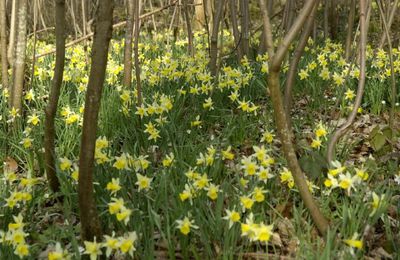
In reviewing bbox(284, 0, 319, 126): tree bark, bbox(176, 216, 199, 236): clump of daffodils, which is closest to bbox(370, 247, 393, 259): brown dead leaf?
bbox(176, 216, 199, 236): clump of daffodils

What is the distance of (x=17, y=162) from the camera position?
128 inches

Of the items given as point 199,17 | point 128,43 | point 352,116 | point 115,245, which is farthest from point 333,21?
point 115,245

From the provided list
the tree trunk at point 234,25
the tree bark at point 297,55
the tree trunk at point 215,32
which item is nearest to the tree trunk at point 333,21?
the tree trunk at point 234,25

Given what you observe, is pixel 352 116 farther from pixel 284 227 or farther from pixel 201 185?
pixel 201 185

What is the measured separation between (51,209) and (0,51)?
2069 millimetres

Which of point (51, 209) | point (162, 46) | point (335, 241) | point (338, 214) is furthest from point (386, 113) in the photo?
point (162, 46)

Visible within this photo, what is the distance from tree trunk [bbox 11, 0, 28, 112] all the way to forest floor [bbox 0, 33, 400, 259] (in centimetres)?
16

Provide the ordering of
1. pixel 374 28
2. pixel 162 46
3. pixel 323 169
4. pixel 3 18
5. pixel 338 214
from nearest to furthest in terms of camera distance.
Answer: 1. pixel 338 214
2. pixel 323 169
3. pixel 3 18
4. pixel 162 46
5. pixel 374 28

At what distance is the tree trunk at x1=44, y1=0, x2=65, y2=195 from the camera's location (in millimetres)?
2201

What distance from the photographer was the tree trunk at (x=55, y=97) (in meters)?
2.20

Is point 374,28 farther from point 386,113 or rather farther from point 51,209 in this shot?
point 51,209

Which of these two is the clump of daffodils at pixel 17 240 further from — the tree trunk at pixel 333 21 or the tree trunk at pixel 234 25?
the tree trunk at pixel 333 21

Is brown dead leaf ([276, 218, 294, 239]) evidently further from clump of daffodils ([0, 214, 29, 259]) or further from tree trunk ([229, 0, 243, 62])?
tree trunk ([229, 0, 243, 62])

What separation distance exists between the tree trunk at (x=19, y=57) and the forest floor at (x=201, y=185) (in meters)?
0.16
